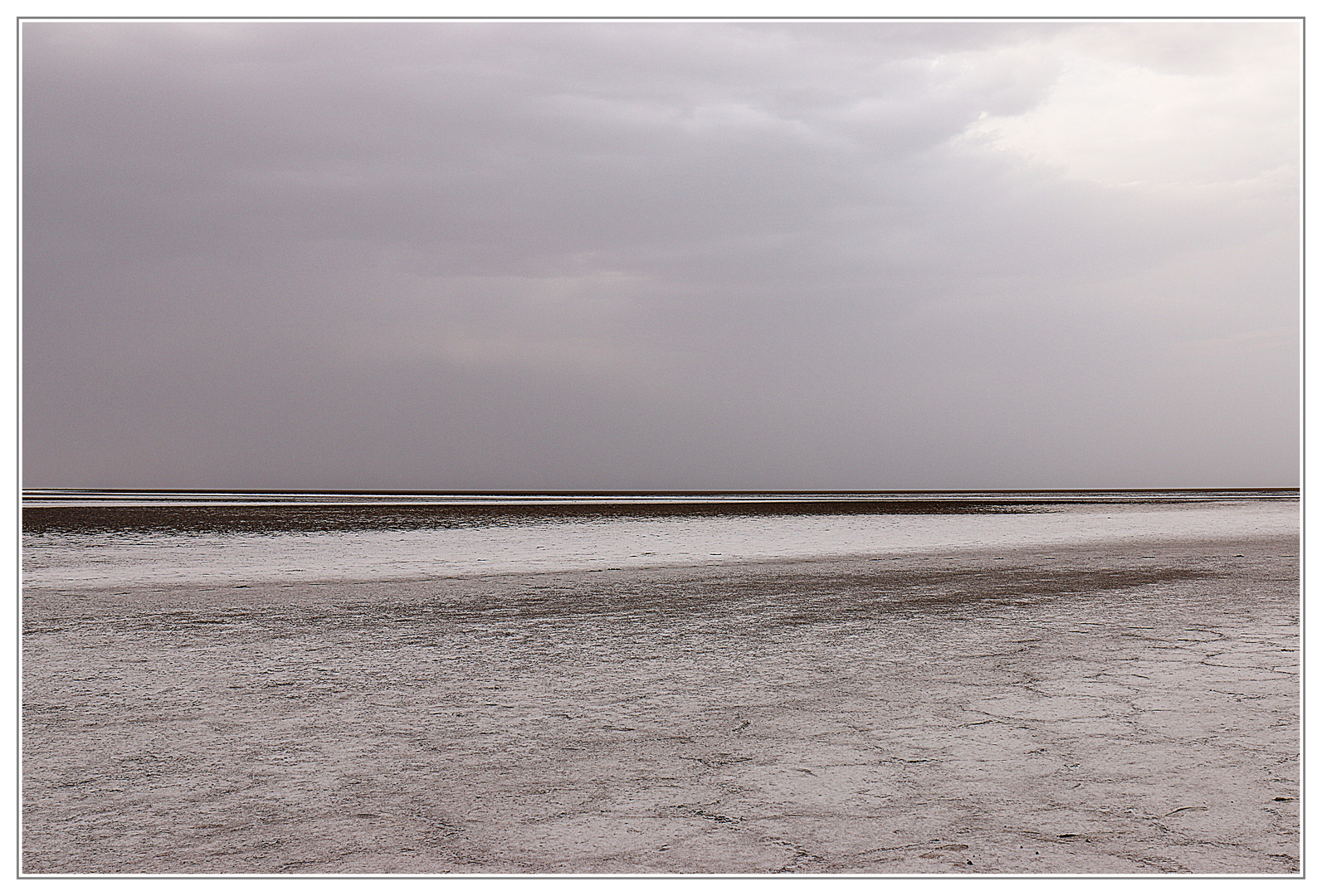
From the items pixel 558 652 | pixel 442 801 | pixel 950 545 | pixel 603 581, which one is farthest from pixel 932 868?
pixel 950 545

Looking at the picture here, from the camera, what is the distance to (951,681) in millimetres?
5043

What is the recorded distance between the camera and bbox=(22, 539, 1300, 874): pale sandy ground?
2828 millimetres

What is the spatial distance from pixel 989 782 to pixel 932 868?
77 centimetres

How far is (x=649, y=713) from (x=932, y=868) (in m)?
1.93

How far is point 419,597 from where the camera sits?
29.8 ft

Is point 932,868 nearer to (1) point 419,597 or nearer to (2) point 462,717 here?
(2) point 462,717

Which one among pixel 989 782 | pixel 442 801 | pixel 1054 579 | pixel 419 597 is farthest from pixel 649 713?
pixel 1054 579

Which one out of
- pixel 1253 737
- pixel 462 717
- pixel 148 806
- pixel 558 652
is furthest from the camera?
pixel 558 652

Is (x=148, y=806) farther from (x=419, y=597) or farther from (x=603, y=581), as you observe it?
(x=603, y=581)

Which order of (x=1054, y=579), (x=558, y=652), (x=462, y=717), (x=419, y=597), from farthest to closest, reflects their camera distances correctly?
(x=1054, y=579), (x=419, y=597), (x=558, y=652), (x=462, y=717)

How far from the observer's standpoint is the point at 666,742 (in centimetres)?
391

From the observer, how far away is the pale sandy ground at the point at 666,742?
283 centimetres

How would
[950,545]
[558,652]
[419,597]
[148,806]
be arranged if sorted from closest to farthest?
[148,806]
[558,652]
[419,597]
[950,545]

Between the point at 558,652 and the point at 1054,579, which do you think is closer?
the point at 558,652
